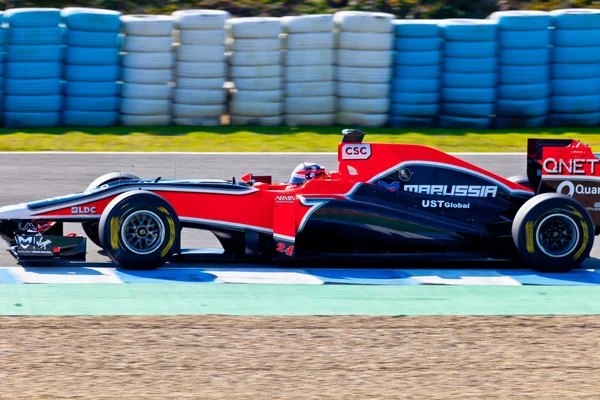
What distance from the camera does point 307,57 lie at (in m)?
15.2

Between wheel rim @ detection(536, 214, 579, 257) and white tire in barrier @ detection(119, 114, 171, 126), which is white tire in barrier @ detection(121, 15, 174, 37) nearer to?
white tire in barrier @ detection(119, 114, 171, 126)

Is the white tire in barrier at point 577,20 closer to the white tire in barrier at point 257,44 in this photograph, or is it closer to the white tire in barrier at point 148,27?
the white tire in barrier at point 257,44

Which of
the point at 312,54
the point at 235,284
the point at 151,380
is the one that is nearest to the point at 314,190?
the point at 235,284

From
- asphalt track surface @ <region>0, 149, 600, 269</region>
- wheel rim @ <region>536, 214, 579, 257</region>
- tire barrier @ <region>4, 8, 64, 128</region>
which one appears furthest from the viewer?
tire barrier @ <region>4, 8, 64, 128</region>

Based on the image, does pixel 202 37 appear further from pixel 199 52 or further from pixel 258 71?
pixel 258 71

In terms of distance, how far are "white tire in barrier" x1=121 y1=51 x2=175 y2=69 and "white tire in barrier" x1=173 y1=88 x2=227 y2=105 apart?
1.73 ft

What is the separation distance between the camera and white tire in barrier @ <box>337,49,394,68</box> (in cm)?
1515

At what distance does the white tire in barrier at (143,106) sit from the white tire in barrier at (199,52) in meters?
0.78

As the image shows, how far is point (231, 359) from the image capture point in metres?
5.64

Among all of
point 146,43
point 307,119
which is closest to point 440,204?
point 307,119

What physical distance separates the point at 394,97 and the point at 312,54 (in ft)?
4.79

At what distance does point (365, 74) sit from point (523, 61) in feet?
8.19

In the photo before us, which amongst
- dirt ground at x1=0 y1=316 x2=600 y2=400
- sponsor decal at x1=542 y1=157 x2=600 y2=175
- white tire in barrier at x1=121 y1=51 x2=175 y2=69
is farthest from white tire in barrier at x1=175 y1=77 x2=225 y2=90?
dirt ground at x1=0 y1=316 x2=600 y2=400

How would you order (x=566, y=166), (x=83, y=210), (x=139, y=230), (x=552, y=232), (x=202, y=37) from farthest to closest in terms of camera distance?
(x=202, y=37) → (x=566, y=166) → (x=552, y=232) → (x=83, y=210) → (x=139, y=230)
